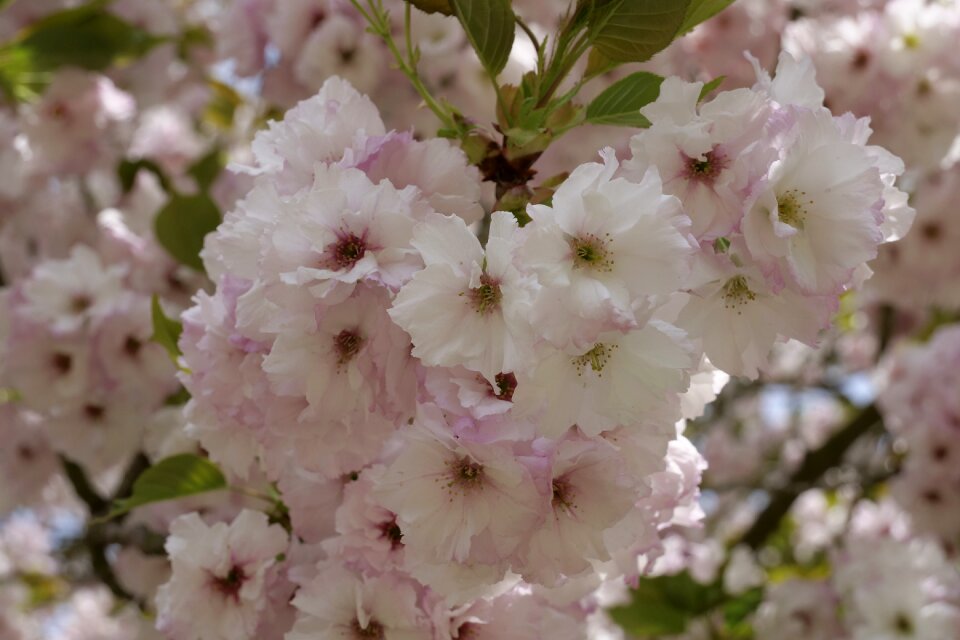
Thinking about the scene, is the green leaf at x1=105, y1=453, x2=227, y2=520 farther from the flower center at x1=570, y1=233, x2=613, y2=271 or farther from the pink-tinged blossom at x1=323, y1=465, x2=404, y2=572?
the flower center at x1=570, y1=233, x2=613, y2=271

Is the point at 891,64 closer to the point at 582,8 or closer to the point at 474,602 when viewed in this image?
the point at 582,8

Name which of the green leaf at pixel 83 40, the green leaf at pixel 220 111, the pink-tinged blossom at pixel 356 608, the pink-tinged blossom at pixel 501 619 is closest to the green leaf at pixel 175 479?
the pink-tinged blossom at pixel 356 608

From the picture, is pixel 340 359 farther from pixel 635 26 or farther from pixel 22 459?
pixel 22 459

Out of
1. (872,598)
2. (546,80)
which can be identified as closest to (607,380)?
(546,80)

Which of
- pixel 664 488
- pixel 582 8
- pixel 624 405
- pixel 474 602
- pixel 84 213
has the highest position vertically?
pixel 582 8

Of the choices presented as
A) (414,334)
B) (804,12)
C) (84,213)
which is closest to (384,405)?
(414,334)

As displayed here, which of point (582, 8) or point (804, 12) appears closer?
point (582, 8)
